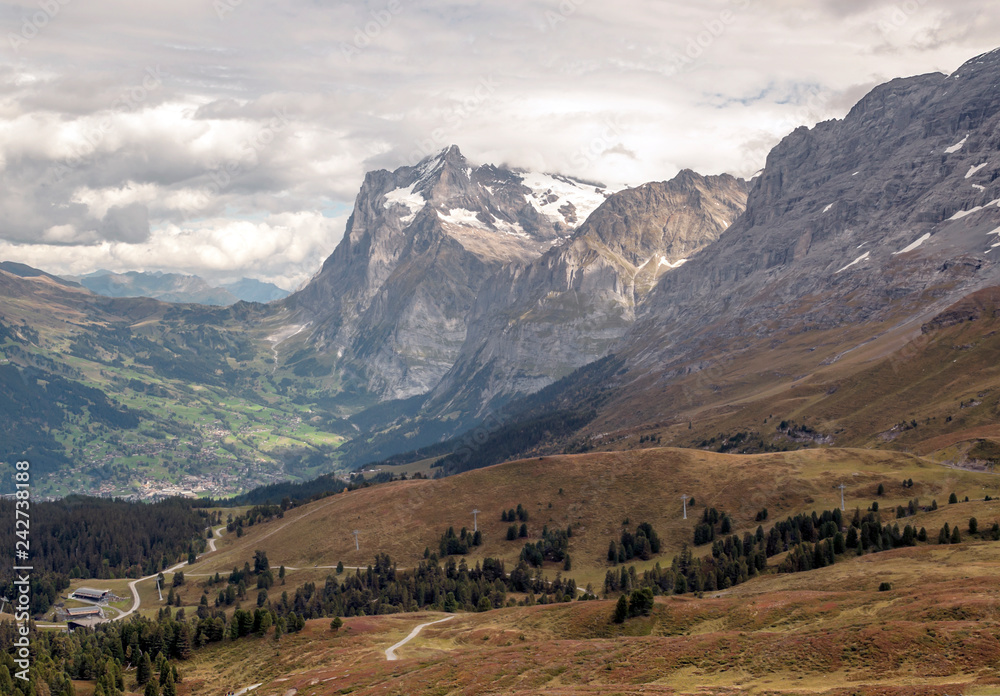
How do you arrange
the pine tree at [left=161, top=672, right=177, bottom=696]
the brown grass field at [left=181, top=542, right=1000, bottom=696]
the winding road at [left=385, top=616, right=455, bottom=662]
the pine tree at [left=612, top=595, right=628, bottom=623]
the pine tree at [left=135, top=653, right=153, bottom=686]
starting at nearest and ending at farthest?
1. the brown grass field at [left=181, top=542, right=1000, bottom=696]
2. the pine tree at [left=161, top=672, right=177, bottom=696]
3. the pine tree at [left=612, top=595, right=628, bottom=623]
4. the winding road at [left=385, top=616, right=455, bottom=662]
5. the pine tree at [left=135, top=653, right=153, bottom=686]

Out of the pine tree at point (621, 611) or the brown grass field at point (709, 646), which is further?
the pine tree at point (621, 611)

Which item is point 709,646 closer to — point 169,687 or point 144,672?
point 169,687

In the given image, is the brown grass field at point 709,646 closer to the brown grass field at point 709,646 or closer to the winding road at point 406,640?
the brown grass field at point 709,646

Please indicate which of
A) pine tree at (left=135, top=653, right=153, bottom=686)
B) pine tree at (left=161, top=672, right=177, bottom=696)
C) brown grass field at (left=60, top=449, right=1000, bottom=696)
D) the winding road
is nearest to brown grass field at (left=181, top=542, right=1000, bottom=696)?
brown grass field at (left=60, top=449, right=1000, bottom=696)

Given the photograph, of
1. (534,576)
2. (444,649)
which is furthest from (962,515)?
(444,649)

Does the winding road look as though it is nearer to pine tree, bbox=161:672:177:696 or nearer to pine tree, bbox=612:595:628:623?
pine tree, bbox=161:672:177:696

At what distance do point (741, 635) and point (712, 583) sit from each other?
64309 millimetres

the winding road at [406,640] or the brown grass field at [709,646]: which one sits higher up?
the brown grass field at [709,646]

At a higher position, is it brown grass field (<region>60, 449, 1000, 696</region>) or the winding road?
brown grass field (<region>60, 449, 1000, 696</region>)

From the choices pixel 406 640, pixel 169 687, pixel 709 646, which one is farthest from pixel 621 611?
pixel 169 687

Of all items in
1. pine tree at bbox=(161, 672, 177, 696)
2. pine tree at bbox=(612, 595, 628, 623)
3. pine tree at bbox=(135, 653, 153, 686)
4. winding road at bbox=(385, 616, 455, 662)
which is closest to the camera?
pine tree at bbox=(161, 672, 177, 696)

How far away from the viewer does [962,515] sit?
150 m

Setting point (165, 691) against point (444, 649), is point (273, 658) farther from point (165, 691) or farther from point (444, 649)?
point (444, 649)

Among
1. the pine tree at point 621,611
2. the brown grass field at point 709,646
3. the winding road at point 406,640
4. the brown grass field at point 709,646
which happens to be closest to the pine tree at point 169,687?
the brown grass field at point 709,646
